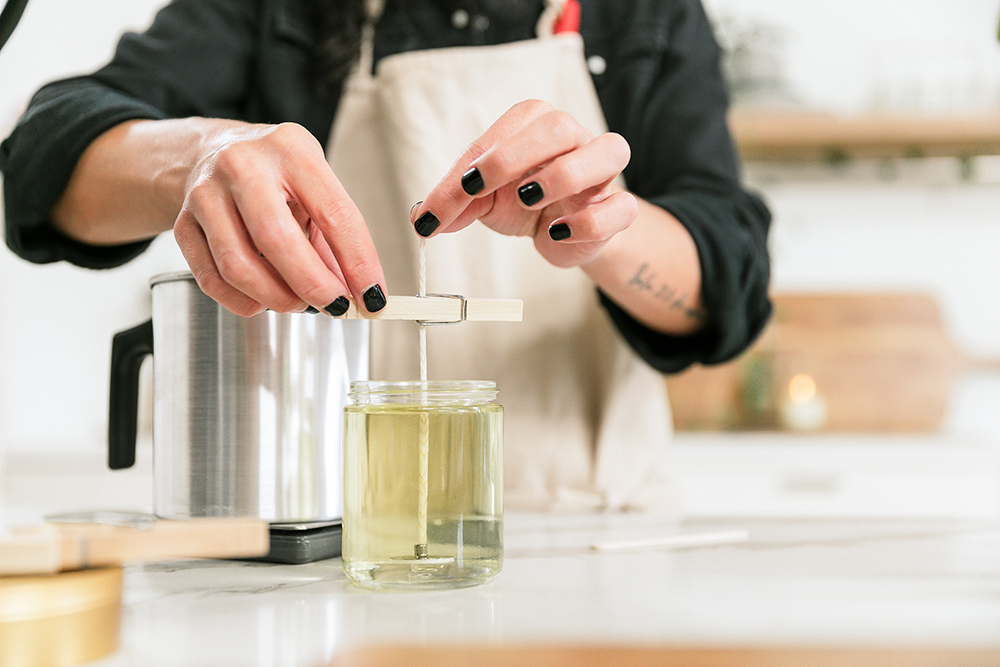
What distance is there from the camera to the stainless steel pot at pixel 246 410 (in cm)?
52

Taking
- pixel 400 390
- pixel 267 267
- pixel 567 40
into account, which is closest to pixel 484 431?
pixel 400 390

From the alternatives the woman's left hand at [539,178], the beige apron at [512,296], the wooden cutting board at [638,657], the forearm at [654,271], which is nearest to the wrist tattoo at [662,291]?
the forearm at [654,271]

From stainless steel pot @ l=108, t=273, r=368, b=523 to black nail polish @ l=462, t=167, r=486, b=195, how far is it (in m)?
0.13

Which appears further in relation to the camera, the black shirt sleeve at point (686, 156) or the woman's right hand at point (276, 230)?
the black shirt sleeve at point (686, 156)

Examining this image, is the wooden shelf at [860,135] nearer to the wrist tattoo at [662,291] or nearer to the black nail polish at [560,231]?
the wrist tattoo at [662,291]

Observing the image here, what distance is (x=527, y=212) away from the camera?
0.61m

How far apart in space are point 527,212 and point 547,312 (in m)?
0.36

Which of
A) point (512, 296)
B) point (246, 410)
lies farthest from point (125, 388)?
point (512, 296)

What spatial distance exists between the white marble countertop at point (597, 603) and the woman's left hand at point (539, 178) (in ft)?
0.74

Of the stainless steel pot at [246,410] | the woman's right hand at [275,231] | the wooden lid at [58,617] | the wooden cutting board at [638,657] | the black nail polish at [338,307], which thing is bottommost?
the wooden cutting board at [638,657]

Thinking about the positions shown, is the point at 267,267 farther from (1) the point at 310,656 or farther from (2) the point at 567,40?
(2) the point at 567,40

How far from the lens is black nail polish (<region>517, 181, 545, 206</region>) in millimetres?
520

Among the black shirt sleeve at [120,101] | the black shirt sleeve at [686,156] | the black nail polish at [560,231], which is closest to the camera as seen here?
the black nail polish at [560,231]

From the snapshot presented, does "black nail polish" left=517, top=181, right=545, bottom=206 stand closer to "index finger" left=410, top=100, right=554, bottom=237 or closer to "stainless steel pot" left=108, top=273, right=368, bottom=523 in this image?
"index finger" left=410, top=100, right=554, bottom=237
